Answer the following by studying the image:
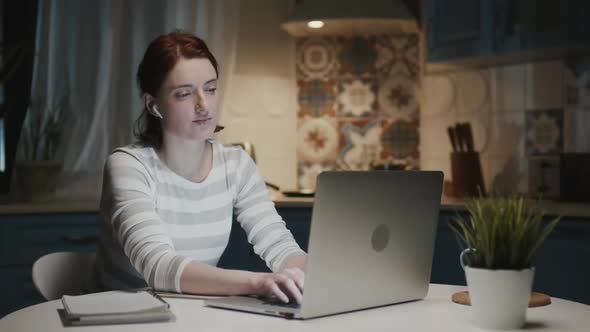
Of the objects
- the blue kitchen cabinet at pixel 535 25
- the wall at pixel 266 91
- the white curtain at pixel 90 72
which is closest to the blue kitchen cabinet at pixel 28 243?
the white curtain at pixel 90 72

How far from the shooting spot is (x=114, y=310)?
128cm

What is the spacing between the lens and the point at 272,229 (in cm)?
194

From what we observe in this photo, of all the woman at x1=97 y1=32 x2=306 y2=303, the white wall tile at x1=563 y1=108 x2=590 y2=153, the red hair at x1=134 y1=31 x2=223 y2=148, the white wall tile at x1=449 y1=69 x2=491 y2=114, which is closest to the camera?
the woman at x1=97 y1=32 x2=306 y2=303

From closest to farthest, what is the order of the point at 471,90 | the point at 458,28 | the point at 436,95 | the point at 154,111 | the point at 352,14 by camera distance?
the point at 154,111
the point at 458,28
the point at 352,14
the point at 471,90
the point at 436,95

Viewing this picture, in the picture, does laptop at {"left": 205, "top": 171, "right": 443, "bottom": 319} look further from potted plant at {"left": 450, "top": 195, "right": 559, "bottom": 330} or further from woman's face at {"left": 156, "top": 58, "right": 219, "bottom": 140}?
woman's face at {"left": 156, "top": 58, "right": 219, "bottom": 140}

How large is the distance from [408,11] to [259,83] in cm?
75

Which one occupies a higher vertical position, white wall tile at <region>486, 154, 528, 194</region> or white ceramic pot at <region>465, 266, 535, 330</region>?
white wall tile at <region>486, 154, 528, 194</region>

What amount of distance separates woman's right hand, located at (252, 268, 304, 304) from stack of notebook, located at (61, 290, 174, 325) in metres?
0.18

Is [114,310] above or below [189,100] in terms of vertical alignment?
below

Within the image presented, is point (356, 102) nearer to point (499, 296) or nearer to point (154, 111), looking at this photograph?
point (154, 111)

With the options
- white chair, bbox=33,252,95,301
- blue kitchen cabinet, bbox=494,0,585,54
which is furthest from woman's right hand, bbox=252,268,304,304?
blue kitchen cabinet, bbox=494,0,585,54

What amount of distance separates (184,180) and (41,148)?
56.4 inches

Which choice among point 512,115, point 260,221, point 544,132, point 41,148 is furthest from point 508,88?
point 41,148

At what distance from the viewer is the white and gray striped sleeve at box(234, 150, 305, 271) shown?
6.18 feet
